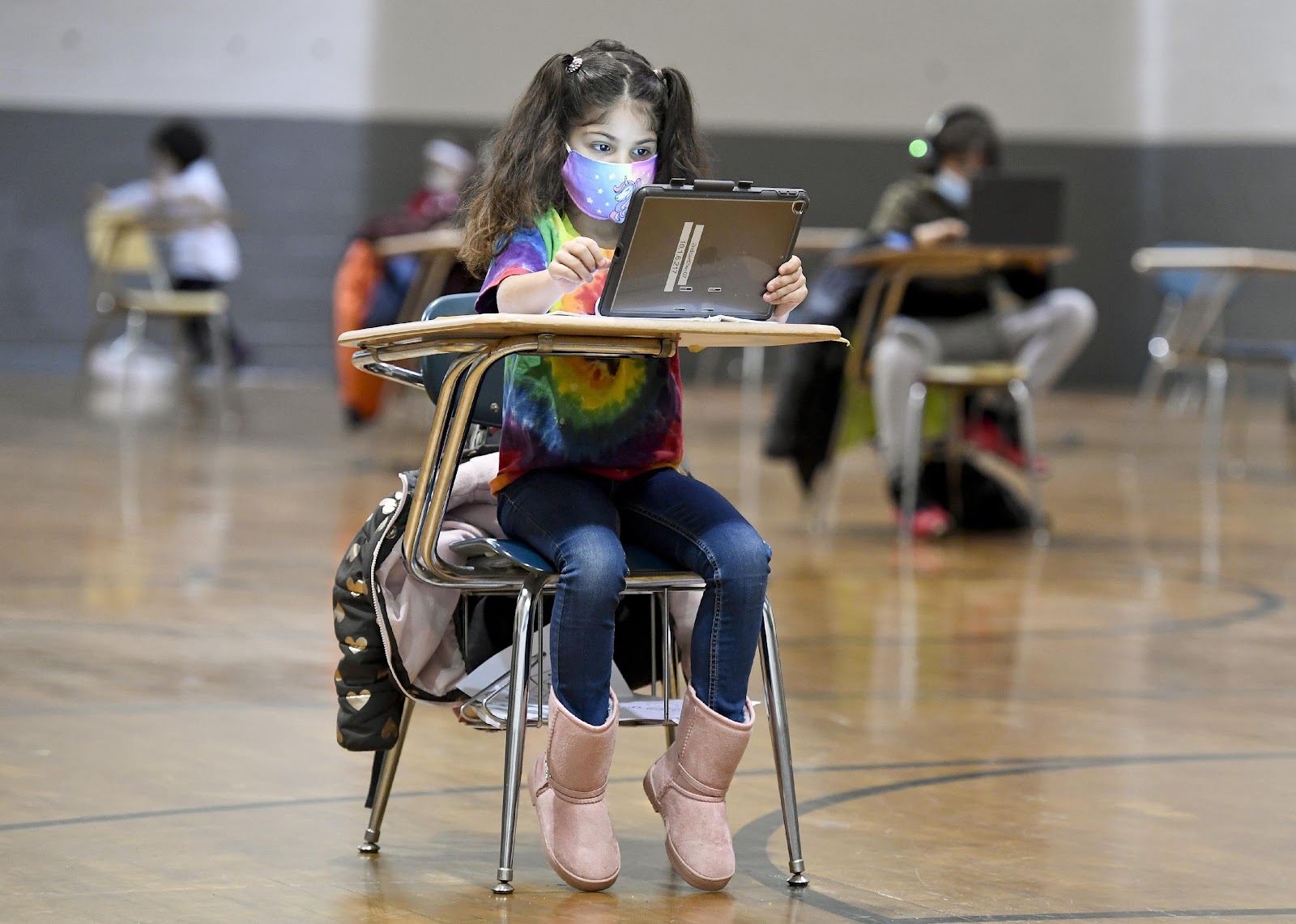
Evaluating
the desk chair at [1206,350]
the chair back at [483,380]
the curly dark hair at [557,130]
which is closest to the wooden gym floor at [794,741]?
the chair back at [483,380]

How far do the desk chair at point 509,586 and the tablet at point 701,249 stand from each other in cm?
20

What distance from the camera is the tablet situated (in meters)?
2.05

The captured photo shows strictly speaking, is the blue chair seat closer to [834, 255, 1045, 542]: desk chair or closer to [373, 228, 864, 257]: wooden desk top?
[834, 255, 1045, 542]: desk chair

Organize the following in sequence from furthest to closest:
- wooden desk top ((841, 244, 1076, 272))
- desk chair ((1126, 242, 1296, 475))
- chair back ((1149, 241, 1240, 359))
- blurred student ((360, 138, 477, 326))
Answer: chair back ((1149, 241, 1240, 359)) → desk chair ((1126, 242, 1296, 475)) → blurred student ((360, 138, 477, 326)) → wooden desk top ((841, 244, 1076, 272))

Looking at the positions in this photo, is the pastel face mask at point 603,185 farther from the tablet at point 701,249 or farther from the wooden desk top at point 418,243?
the wooden desk top at point 418,243

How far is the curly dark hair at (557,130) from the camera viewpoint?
231cm

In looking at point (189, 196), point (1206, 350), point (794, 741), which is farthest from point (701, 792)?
point (189, 196)

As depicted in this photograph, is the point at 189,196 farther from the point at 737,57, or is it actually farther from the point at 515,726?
the point at 515,726

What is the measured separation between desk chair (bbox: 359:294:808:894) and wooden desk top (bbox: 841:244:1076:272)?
118 inches

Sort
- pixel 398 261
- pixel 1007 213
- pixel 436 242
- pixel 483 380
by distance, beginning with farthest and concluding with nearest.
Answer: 1. pixel 398 261
2. pixel 436 242
3. pixel 1007 213
4. pixel 483 380

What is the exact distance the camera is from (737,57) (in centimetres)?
1208

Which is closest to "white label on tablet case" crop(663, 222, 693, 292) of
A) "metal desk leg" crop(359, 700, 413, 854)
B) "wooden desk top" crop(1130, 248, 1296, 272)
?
"metal desk leg" crop(359, 700, 413, 854)

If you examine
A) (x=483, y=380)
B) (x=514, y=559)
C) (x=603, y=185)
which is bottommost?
(x=514, y=559)

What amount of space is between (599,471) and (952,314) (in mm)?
3464
